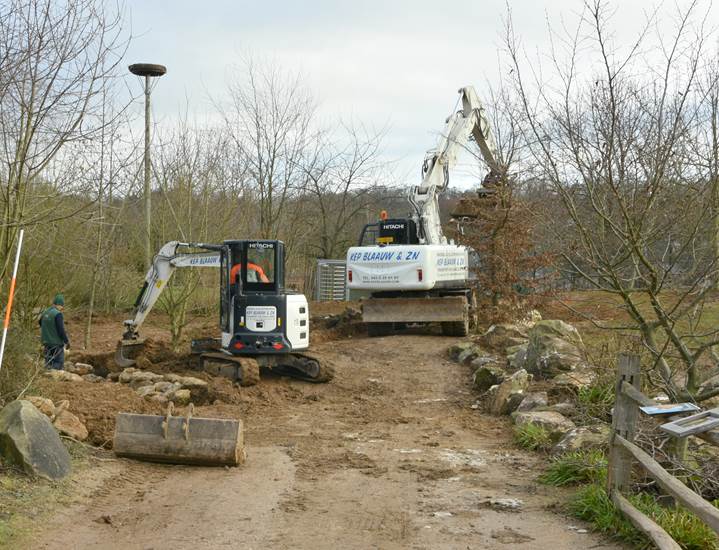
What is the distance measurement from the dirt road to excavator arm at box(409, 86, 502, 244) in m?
9.13

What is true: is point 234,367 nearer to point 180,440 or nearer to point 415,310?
point 180,440

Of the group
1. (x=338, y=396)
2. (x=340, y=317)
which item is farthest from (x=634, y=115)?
(x=340, y=317)

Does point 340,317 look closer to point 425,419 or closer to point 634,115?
point 425,419

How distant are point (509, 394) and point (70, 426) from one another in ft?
19.9

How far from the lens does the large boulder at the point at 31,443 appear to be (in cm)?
743

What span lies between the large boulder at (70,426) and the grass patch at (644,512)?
17.0 ft

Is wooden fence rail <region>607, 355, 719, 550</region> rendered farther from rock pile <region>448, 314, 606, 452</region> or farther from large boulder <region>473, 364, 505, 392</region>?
large boulder <region>473, 364, 505, 392</region>

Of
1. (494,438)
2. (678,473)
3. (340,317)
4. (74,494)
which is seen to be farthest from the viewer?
(340,317)

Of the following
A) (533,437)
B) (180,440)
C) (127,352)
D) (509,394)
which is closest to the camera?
(180,440)

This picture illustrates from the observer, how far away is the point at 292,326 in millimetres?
14297

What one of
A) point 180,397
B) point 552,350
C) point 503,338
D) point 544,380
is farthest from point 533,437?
point 503,338

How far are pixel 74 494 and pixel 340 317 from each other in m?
15.8

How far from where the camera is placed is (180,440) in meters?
8.52

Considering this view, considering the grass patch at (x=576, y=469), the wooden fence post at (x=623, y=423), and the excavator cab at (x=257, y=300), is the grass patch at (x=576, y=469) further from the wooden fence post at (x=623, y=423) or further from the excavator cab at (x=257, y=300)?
the excavator cab at (x=257, y=300)
